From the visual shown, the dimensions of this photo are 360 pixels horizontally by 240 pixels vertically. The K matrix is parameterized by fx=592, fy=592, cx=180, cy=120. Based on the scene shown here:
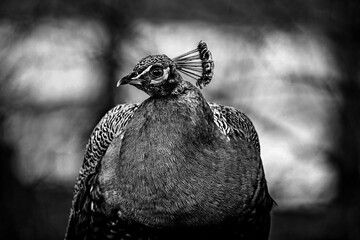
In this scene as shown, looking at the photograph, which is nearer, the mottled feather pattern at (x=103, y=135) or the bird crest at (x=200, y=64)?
the bird crest at (x=200, y=64)

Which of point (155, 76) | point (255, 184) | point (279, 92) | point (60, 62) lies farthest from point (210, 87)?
point (155, 76)

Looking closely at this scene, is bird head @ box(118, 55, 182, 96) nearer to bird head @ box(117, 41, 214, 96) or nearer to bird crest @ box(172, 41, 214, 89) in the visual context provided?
bird head @ box(117, 41, 214, 96)

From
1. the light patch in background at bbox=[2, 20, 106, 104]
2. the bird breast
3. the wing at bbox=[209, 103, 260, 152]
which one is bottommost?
the bird breast

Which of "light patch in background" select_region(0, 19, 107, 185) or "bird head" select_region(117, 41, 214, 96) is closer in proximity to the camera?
"bird head" select_region(117, 41, 214, 96)

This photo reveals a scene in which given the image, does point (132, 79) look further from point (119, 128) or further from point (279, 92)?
point (279, 92)

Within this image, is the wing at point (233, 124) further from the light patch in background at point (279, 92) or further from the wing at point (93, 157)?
the light patch in background at point (279, 92)

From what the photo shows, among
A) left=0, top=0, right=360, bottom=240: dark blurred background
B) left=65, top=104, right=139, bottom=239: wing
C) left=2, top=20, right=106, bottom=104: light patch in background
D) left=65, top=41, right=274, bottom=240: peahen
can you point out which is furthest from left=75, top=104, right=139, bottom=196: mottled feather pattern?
left=2, top=20, right=106, bottom=104: light patch in background

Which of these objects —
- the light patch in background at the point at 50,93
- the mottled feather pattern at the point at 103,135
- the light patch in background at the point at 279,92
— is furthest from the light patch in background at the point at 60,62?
the mottled feather pattern at the point at 103,135

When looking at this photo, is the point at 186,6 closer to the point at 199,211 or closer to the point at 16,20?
the point at 16,20
